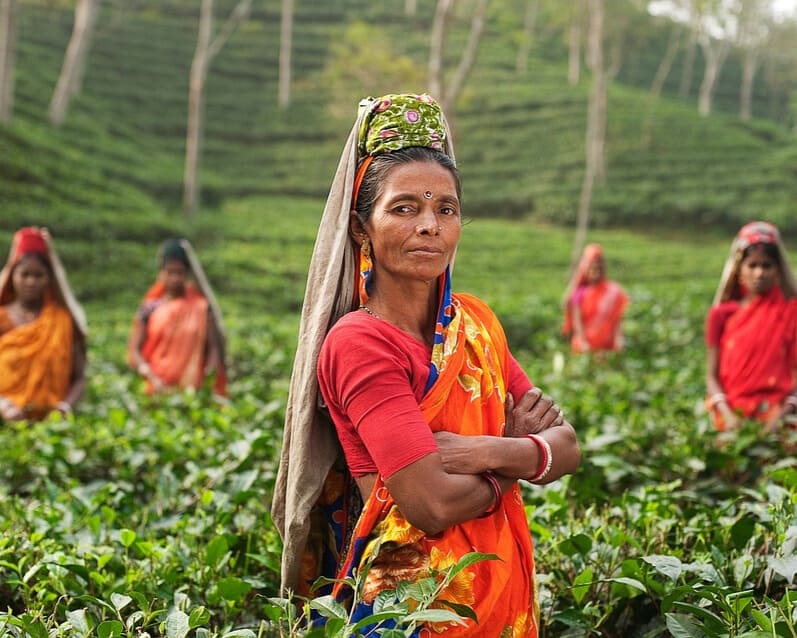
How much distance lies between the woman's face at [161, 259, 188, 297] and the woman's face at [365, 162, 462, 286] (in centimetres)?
500

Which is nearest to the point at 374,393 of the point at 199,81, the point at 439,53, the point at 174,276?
the point at 174,276

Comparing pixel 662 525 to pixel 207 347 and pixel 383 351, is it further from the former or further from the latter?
pixel 207 347

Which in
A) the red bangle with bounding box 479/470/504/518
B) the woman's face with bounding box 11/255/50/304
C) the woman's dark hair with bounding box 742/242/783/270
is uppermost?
the woman's dark hair with bounding box 742/242/783/270

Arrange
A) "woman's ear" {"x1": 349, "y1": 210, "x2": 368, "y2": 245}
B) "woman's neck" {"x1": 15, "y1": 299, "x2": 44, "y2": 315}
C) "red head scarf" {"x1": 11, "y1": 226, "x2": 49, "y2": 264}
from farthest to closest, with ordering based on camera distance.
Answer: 1. "woman's neck" {"x1": 15, "y1": 299, "x2": 44, "y2": 315}
2. "red head scarf" {"x1": 11, "y1": 226, "x2": 49, "y2": 264}
3. "woman's ear" {"x1": 349, "y1": 210, "x2": 368, "y2": 245}

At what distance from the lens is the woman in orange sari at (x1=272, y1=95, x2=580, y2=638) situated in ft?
5.37

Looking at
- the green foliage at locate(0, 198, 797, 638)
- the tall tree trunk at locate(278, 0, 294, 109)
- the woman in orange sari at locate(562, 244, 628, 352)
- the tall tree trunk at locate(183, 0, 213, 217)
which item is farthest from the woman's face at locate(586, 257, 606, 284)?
the tall tree trunk at locate(278, 0, 294, 109)

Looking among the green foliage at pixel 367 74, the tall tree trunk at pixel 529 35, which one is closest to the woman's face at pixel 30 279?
the green foliage at pixel 367 74

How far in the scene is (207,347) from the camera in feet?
21.2

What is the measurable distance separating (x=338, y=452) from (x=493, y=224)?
85.0 feet

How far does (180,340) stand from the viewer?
6.54m

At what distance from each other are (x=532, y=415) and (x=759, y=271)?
3.17m

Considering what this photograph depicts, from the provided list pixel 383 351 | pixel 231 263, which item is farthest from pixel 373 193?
pixel 231 263

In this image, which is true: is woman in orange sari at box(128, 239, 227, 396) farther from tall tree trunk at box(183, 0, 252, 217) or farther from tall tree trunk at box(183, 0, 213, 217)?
tall tree trunk at box(183, 0, 213, 217)

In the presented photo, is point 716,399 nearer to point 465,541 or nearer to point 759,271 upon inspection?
point 759,271
